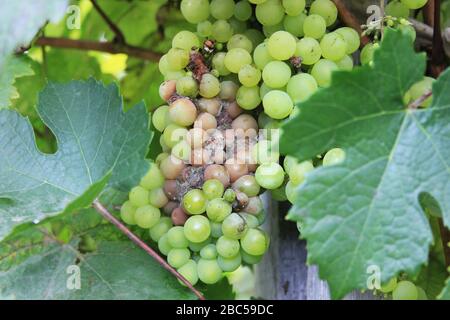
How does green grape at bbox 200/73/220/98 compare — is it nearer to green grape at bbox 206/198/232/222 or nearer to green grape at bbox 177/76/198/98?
green grape at bbox 177/76/198/98

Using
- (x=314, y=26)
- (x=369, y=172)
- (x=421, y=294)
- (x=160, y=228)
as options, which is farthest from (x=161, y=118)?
(x=421, y=294)

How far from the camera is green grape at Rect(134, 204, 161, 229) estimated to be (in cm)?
105

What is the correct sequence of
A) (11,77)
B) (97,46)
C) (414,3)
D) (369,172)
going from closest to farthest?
(369,172) < (414,3) < (11,77) < (97,46)

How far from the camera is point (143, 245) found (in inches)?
40.9

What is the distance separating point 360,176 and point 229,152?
10.4 inches

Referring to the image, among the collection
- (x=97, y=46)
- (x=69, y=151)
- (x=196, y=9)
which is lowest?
(x=69, y=151)

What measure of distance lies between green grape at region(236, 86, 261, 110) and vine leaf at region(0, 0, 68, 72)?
311mm

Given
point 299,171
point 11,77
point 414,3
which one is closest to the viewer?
point 299,171

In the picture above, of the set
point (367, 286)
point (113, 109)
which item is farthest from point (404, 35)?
point (113, 109)

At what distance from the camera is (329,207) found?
0.80m

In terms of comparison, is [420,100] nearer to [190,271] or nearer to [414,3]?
[414,3]

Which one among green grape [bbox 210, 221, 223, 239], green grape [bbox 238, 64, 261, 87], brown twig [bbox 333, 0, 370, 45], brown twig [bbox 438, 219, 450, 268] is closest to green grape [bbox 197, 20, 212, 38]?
green grape [bbox 238, 64, 261, 87]

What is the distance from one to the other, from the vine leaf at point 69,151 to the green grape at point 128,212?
9cm

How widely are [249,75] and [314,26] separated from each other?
0.12 metres
